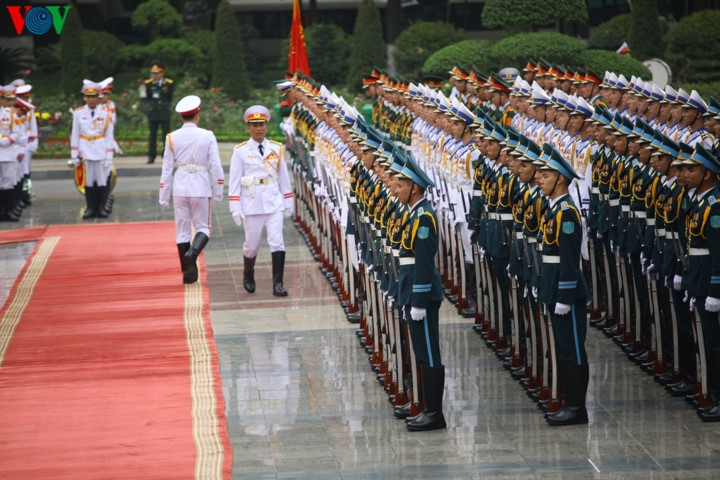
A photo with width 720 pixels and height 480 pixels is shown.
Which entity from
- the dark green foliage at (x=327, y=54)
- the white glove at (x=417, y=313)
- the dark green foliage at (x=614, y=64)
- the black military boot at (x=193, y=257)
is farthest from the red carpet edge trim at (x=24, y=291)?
the dark green foliage at (x=327, y=54)

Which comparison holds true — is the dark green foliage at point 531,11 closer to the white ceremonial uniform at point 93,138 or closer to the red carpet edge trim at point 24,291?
the white ceremonial uniform at point 93,138

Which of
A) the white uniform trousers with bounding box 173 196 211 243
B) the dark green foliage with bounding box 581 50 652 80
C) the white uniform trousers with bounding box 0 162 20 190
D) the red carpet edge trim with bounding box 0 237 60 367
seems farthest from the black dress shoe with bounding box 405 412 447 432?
the dark green foliage with bounding box 581 50 652 80

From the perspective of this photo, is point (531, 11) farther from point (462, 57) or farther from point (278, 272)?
point (278, 272)

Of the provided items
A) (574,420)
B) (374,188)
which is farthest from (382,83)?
(574,420)

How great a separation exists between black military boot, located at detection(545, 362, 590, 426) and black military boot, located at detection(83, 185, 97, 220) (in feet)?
36.7

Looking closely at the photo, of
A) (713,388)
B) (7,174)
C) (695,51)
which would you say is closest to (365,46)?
(695,51)

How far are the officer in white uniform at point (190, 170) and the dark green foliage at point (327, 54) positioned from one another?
73.8 feet

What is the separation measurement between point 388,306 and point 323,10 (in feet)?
109

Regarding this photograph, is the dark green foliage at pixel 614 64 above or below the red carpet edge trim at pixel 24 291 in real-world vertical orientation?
above

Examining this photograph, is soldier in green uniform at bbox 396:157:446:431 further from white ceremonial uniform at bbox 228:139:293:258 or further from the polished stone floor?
white ceremonial uniform at bbox 228:139:293:258

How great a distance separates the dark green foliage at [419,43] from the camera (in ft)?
109

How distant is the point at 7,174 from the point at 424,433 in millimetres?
11308

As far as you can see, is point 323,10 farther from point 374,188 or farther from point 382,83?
point 374,188

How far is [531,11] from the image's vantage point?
25.3 metres
